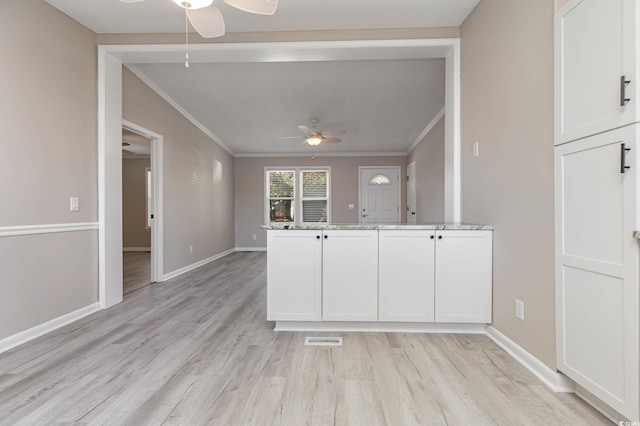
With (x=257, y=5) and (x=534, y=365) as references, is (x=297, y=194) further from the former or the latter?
(x=534, y=365)

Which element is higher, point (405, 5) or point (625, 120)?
point (405, 5)

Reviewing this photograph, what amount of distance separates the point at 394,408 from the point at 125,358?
67.4 inches

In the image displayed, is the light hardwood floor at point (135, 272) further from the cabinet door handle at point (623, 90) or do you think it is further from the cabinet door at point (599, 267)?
the cabinet door handle at point (623, 90)

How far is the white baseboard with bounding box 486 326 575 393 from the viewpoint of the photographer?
65.9 inches

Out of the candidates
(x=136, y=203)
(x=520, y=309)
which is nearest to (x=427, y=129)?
(x=520, y=309)

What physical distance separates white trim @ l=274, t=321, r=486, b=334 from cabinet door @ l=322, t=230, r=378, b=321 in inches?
3.7

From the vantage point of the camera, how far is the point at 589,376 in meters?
1.48

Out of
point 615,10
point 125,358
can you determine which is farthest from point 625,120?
point 125,358

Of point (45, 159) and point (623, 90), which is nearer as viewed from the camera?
point (623, 90)

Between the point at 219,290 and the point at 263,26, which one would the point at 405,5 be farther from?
the point at 219,290

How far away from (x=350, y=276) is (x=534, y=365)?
126 centimetres

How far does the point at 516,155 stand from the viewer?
2059mm

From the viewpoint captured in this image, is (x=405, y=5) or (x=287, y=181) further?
(x=287, y=181)

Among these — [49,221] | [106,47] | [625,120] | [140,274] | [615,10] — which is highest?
[106,47]
